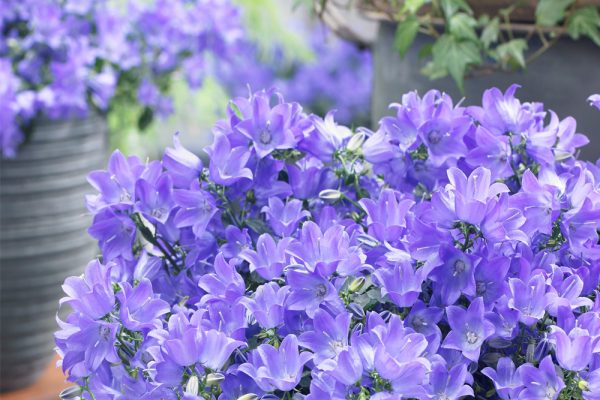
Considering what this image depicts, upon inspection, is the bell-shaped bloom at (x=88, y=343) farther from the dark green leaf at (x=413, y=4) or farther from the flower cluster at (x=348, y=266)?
the dark green leaf at (x=413, y=4)

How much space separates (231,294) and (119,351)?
0.10 m

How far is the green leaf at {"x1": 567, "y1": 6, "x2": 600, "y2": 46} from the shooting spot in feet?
3.29

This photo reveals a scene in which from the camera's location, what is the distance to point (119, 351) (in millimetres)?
687

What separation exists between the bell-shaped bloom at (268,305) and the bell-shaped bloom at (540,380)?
165mm

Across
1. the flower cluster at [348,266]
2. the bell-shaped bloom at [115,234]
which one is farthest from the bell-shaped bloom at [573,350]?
the bell-shaped bloom at [115,234]

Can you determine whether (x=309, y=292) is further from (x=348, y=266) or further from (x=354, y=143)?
(x=354, y=143)

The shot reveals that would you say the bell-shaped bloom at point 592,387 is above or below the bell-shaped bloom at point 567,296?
below

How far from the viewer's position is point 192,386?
598 mm

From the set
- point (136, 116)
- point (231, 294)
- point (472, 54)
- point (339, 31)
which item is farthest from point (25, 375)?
point (231, 294)

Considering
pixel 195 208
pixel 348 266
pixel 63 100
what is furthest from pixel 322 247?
pixel 63 100

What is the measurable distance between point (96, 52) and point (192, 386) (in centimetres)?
132

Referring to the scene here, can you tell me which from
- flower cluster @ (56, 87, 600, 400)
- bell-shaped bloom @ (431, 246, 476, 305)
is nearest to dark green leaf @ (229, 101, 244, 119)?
flower cluster @ (56, 87, 600, 400)

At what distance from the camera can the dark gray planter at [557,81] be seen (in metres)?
1.05

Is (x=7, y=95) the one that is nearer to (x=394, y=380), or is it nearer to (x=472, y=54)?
(x=472, y=54)
